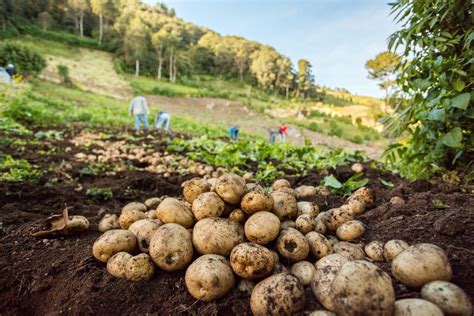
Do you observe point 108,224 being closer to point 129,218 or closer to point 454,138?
point 129,218

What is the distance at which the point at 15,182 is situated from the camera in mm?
3633

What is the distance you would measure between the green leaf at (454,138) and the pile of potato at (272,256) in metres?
1.19

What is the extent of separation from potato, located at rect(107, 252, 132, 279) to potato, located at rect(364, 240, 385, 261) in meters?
1.52

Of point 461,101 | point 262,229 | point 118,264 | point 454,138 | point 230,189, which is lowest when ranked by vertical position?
point 118,264

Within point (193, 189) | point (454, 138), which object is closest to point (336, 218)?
point (193, 189)

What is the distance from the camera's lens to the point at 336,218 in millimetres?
2232

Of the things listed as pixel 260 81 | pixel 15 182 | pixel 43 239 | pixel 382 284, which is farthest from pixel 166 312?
pixel 260 81

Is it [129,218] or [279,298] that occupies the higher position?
[279,298]

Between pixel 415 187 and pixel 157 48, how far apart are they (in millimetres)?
62698

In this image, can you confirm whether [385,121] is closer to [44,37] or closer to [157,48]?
[157,48]

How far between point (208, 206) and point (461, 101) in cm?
225

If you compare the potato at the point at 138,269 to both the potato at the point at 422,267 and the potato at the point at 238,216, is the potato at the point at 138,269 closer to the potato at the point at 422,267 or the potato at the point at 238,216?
the potato at the point at 238,216

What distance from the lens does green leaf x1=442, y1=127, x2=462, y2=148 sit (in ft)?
8.33

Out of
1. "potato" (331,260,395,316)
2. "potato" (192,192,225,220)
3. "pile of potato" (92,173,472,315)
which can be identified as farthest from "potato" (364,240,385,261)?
"potato" (192,192,225,220)
